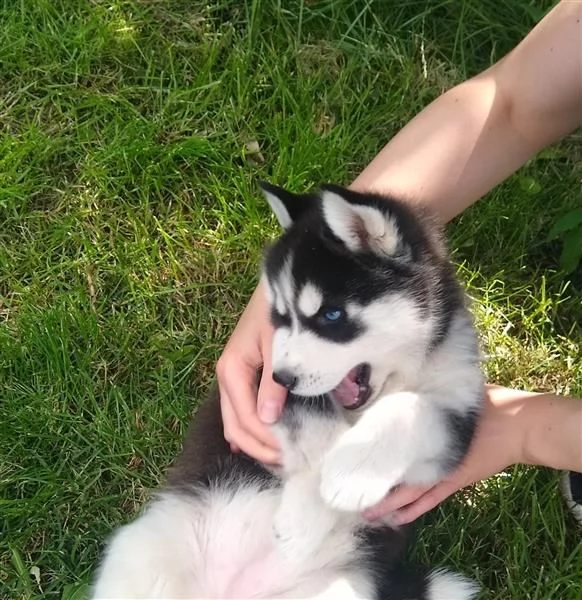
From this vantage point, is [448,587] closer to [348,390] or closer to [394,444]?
[394,444]

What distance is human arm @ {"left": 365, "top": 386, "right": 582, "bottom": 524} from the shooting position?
8.69 ft

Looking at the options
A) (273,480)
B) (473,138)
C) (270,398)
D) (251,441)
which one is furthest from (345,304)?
(473,138)

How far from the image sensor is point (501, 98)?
3.01 meters

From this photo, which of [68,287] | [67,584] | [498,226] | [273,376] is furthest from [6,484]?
[498,226]

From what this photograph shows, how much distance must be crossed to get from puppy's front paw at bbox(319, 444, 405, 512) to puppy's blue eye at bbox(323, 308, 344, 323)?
0.39 m

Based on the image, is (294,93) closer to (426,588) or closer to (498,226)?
(498,226)

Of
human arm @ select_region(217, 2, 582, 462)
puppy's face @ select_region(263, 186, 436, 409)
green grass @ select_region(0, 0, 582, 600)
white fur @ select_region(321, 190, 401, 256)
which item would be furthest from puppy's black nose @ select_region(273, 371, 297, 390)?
green grass @ select_region(0, 0, 582, 600)

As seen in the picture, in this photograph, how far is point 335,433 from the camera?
2641 mm

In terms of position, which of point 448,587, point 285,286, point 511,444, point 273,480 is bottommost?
point 448,587

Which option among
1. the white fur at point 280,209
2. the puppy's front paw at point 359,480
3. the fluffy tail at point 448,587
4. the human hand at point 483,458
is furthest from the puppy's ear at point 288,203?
the fluffy tail at point 448,587

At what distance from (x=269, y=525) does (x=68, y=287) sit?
59.9 inches

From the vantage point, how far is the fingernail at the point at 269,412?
8.68 ft

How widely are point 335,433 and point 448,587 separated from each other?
0.65 meters

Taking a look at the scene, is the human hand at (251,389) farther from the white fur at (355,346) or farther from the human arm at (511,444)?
the human arm at (511,444)
